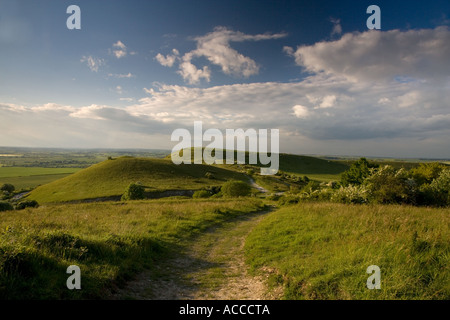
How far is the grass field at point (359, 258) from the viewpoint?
5543 mm

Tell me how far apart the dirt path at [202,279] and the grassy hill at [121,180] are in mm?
50140

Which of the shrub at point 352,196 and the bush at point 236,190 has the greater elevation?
the shrub at point 352,196

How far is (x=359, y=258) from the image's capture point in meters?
6.83

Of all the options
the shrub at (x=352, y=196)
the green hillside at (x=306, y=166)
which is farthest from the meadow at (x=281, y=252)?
the green hillside at (x=306, y=166)

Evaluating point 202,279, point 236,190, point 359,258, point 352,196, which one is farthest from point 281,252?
point 236,190

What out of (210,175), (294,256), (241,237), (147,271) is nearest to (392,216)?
(294,256)

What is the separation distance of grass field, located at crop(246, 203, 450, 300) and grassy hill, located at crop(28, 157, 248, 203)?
171 feet

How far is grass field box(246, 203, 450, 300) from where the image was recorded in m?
5.54

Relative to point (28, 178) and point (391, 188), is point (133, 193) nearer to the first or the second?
point (391, 188)

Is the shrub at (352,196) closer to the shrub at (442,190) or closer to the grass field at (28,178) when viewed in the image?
the shrub at (442,190)

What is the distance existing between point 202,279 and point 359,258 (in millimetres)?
5342

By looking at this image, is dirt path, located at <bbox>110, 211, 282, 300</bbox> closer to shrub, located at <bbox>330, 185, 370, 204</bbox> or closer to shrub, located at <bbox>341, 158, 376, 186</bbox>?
shrub, located at <bbox>330, 185, 370, 204</bbox>

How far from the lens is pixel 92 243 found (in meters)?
8.46
